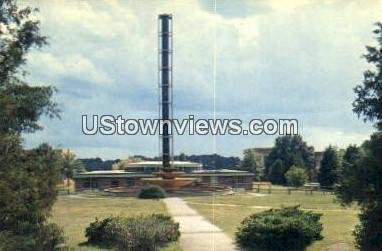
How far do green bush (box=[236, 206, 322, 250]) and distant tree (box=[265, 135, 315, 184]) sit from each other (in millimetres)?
47476

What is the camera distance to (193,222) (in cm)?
2488

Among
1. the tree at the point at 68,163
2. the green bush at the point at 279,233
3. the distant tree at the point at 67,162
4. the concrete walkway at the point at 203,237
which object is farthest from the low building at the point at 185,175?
the green bush at the point at 279,233

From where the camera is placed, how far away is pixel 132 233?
16.8 m

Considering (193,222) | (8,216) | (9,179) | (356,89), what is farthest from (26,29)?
(193,222)

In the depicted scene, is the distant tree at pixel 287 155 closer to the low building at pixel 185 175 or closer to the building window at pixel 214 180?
the low building at pixel 185 175

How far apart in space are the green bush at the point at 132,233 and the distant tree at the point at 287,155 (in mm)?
48626

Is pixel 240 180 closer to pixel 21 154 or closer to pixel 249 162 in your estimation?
pixel 249 162

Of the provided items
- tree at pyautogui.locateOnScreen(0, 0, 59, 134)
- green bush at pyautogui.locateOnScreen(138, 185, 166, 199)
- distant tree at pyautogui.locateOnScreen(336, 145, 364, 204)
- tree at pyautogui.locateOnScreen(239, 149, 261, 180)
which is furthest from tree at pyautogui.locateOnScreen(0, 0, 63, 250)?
tree at pyautogui.locateOnScreen(239, 149, 261, 180)

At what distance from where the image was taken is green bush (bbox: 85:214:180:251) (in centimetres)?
1672

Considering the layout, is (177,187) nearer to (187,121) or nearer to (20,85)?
(187,121)

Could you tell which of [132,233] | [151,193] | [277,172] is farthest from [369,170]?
[277,172]

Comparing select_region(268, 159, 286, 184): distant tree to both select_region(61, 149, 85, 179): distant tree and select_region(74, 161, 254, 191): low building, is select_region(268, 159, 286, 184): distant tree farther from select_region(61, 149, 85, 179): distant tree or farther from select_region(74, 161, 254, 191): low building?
select_region(61, 149, 85, 179): distant tree

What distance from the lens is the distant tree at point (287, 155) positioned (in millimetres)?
67688

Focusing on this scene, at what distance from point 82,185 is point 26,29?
5192 centimetres
